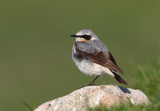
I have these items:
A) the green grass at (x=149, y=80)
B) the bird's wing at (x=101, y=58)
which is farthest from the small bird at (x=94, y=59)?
the green grass at (x=149, y=80)

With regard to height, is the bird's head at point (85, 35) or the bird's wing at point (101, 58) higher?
the bird's head at point (85, 35)

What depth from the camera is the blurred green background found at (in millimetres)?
20328

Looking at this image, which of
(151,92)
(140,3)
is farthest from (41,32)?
(151,92)

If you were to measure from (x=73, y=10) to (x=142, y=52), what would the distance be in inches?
512

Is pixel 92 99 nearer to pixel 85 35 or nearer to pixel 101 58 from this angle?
pixel 101 58

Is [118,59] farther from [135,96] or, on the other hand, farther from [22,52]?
[135,96]

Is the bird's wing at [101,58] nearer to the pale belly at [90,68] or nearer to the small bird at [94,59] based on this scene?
the small bird at [94,59]

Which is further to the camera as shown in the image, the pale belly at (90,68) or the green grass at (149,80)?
the green grass at (149,80)

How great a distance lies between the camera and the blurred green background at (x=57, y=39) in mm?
20328

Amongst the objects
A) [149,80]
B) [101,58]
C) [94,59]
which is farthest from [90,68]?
[149,80]

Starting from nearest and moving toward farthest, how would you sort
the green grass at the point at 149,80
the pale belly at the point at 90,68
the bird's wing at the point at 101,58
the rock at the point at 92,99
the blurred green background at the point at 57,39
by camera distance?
the rock at the point at 92,99 < the bird's wing at the point at 101,58 < the pale belly at the point at 90,68 < the green grass at the point at 149,80 < the blurred green background at the point at 57,39

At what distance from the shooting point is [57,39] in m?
29.7

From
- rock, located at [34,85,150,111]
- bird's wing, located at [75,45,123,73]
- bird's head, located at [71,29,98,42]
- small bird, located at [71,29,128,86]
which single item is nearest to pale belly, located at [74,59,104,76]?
small bird, located at [71,29,128,86]

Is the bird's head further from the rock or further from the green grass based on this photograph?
the rock
